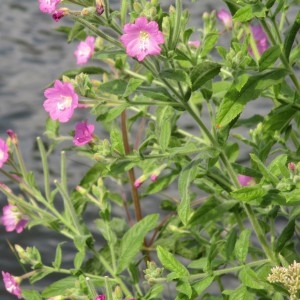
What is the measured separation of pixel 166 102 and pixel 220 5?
7.33 feet

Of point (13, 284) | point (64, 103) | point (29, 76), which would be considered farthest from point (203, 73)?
point (29, 76)

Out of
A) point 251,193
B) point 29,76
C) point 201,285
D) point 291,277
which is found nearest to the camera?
point 291,277

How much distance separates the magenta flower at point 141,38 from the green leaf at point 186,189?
0.23 m

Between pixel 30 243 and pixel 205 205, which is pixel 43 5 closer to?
pixel 205 205

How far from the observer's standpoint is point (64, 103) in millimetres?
1503

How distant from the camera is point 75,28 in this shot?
182 centimetres

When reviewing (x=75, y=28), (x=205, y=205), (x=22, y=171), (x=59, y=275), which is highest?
(x=75, y=28)

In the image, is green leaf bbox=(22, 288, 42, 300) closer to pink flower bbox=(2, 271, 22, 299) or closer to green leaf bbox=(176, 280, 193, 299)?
pink flower bbox=(2, 271, 22, 299)

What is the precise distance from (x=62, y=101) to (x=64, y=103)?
1 centimetres

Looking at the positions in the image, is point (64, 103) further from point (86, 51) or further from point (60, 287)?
point (86, 51)

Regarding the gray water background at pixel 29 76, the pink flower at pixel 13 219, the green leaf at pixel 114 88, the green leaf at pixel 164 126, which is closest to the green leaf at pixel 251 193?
the green leaf at pixel 164 126

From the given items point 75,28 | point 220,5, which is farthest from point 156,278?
point 220,5

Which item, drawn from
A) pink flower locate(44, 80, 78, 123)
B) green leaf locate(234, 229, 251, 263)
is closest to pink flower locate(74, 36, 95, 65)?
pink flower locate(44, 80, 78, 123)

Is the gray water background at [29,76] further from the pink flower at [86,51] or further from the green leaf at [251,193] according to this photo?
the green leaf at [251,193]
